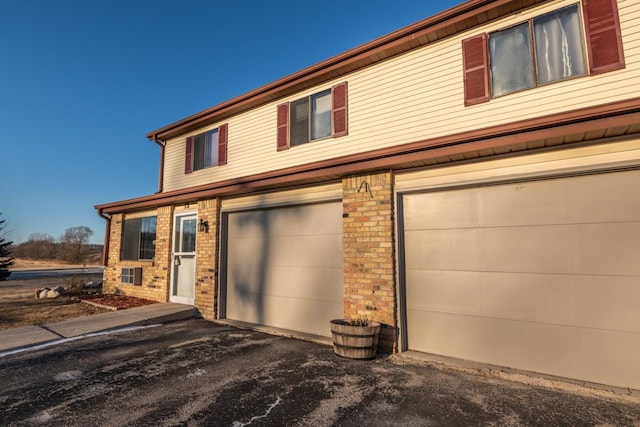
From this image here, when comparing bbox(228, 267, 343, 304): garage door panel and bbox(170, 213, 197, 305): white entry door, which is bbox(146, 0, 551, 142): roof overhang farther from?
bbox(228, 267, 343, 304): garage door panel

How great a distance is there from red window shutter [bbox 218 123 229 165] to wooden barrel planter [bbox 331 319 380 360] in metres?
5.98

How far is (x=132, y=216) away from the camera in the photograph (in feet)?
36.6

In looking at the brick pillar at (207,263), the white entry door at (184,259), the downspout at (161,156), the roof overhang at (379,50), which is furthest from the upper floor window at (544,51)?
the downspout at (161,156)

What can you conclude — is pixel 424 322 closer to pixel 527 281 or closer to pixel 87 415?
pixel 527 281

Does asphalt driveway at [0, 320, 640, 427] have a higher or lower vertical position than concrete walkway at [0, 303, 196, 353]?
lower

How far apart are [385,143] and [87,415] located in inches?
232

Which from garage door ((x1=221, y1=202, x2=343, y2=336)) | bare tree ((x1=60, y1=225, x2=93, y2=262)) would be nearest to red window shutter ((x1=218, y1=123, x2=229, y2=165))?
garage door ((x1=221, y1=202, x2=343, y2=336))

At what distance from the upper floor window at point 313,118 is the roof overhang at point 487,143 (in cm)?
130

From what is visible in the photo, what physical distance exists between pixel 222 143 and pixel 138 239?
445cm

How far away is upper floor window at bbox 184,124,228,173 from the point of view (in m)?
9.33

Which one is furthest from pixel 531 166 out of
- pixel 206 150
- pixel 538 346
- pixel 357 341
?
pixel 206 150

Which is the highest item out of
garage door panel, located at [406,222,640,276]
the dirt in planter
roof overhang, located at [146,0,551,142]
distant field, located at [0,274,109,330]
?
roof overhang, located at [146,0,551,142]

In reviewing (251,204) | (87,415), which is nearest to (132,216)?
(251,204)

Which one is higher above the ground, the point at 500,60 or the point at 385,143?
the point at 500,60
